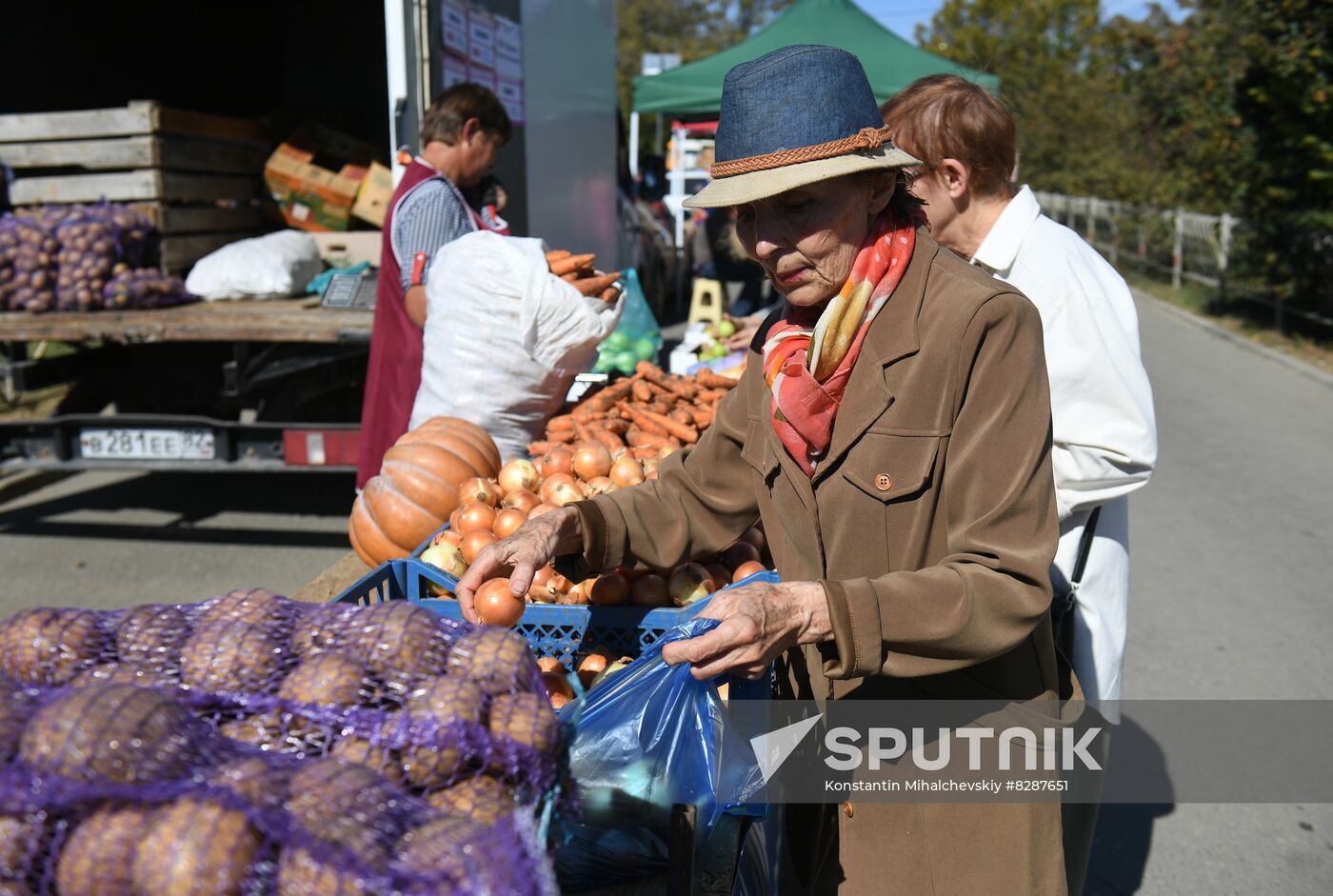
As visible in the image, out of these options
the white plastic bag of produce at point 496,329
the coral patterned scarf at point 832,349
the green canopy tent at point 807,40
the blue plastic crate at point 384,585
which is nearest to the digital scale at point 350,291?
the white plastic bag of produce at point 496,329

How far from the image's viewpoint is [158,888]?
114 centimetres

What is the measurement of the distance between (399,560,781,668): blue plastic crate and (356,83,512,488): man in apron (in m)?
2.44

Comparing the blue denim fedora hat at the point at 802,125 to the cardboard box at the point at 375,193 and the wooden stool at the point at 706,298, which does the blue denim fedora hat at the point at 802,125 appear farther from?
the wooden stool at the point at 706,298

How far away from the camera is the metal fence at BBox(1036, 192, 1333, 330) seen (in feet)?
46.7

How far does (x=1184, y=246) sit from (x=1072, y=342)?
61.6 feet

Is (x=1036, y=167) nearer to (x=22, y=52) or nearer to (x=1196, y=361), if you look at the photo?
(x=1196, y=361)

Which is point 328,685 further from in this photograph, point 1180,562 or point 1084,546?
point 1180,562

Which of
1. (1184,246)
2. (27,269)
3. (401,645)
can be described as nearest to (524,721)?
(401,645)

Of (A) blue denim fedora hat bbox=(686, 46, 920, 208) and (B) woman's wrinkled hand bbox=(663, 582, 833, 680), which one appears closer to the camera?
(B) woman's wrinkled hand bbox=(663, 582, 833, 680)

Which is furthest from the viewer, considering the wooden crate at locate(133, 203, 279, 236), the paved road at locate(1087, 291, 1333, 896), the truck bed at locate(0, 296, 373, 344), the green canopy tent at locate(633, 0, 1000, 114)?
the green canopy tent at locate(633, 0, 1000, 114)

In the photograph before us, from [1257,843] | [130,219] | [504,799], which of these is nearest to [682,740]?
[504,799]

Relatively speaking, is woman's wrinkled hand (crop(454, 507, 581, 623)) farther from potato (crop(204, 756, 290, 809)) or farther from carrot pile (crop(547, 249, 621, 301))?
carrot pile (crop(547, 249, 621, 301))

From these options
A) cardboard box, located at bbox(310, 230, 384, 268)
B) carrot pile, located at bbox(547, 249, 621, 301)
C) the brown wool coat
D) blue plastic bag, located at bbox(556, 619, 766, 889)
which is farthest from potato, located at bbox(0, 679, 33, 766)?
cardboard box, located at bbox(310, 230, 384, 268)

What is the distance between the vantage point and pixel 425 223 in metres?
4.52
